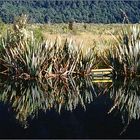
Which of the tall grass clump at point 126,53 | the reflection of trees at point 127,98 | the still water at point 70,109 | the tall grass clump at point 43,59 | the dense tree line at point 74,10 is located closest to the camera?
the still water at point 70,109

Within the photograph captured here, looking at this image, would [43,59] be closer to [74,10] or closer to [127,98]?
[127,98]

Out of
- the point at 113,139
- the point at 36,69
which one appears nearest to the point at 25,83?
the point at 36,69

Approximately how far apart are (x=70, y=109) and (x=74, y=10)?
110635mm

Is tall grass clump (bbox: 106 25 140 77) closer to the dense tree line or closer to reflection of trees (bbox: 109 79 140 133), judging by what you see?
reflection of trees (bbox: 109 79 140 133)

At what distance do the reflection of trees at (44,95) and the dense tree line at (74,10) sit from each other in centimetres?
8233

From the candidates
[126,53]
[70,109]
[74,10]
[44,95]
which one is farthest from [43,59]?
[74,10]

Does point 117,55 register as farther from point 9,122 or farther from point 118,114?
point 9,122

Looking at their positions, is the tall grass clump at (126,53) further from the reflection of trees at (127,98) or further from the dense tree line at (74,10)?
the dense tree line at (74,10)

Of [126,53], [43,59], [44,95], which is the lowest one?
[44,95]

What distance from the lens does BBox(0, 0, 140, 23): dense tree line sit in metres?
109

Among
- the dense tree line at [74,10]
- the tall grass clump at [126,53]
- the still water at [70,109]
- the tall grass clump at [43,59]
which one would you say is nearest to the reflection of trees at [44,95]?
the still water at [70,109]

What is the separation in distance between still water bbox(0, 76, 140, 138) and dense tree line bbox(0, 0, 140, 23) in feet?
273

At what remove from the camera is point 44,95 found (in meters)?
14.9

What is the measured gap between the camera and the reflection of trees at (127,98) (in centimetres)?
1255
